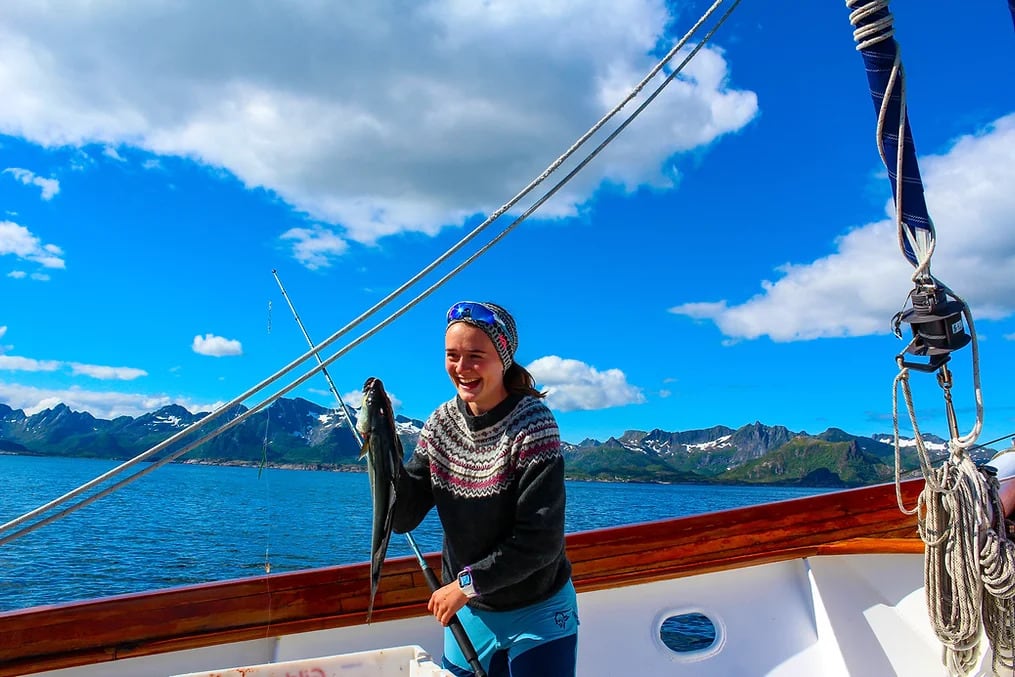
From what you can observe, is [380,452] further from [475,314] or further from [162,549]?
[162,549]

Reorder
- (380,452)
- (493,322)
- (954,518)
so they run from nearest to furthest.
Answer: (380,452), (493,322), (954,518)

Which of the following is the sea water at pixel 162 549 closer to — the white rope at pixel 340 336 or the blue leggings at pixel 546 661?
the white rope at pixel 340 336

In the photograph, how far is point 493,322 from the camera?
6.17 ft

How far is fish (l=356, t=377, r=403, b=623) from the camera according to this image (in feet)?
5.72

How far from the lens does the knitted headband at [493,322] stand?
6.14ft

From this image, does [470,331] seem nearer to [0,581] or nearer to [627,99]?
[627,99]

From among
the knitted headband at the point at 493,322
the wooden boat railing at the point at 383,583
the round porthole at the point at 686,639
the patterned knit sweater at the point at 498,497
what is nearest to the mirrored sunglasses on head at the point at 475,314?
the knitted headband at the point at 493,322

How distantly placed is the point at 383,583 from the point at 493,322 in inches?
69.2

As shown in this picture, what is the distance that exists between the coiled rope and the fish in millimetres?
1535

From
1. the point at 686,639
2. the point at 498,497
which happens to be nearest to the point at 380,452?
the point at 498,497

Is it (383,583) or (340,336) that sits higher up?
(340,336)

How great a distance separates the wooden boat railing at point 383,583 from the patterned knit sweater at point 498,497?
1.24 metres

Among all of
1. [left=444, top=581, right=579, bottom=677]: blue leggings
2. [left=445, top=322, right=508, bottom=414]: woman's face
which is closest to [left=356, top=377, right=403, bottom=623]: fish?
[left=445, top=322, right=508, bottom=414]: woman's face

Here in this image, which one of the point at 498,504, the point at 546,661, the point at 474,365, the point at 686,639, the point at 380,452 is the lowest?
the point at 686,639
